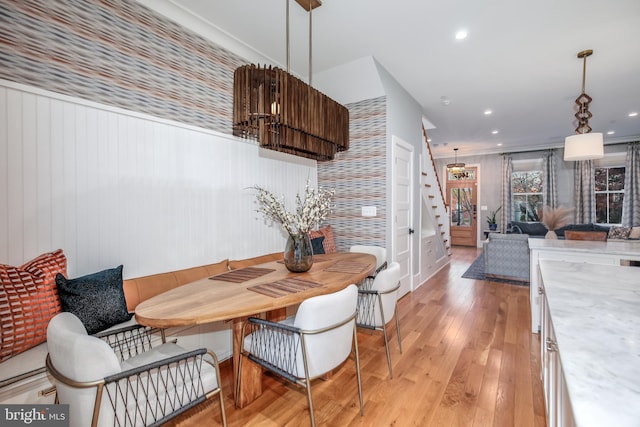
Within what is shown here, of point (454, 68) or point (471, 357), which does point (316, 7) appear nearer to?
point (454, 68)

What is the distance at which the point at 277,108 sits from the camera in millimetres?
1941

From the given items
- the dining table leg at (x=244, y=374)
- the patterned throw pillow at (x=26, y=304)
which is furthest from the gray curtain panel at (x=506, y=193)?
the patterned throw pillow at (x=26, y=304)

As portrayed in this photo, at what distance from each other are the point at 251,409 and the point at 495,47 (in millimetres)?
3965

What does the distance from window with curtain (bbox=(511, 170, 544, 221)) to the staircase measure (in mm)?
3055

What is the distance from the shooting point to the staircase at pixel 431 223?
16.0 feet

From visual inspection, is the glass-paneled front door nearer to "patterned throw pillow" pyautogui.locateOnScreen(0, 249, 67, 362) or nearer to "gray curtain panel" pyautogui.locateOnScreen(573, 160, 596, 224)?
"gray curtain panel" pyautogui.locateOnScreen(573, 160, 596, 224)

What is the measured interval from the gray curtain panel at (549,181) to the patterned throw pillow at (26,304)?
9491mm

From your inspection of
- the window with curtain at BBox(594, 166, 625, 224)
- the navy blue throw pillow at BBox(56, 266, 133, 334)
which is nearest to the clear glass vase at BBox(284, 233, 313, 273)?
the navy blue throw pillow at BBox(56, 266, 133, 334)

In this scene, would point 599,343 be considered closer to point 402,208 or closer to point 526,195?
point 402,208

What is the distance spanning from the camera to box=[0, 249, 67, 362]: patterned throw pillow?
4.32 ft

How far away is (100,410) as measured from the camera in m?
1.03

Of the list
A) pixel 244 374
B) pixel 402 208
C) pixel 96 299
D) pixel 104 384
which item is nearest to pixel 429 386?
pixel 244 374

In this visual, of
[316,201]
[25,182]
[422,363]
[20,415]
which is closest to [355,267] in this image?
[316,201]

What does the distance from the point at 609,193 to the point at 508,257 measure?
Result: 4651 mm
